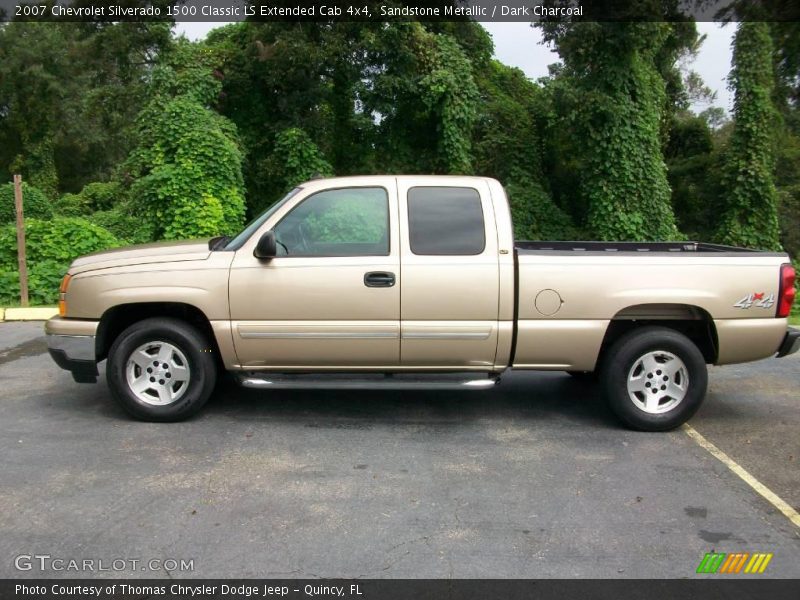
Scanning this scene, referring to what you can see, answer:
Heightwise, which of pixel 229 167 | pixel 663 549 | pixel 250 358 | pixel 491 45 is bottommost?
pixel 663 549

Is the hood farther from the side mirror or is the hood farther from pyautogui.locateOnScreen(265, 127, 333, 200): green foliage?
pyautogui.locateOnScreen(265, 127, 333, 200): green foliage

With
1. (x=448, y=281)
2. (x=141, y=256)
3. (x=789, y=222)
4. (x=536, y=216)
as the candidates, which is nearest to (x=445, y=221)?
(x=448, y=281)

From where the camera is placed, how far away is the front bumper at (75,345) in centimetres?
573

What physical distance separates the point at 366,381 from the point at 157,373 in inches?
63.3

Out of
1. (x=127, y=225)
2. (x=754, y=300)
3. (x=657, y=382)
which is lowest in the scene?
(x=657, y=382)

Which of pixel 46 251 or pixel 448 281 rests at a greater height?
pixel 46 251

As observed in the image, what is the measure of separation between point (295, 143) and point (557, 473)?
41.2 ft

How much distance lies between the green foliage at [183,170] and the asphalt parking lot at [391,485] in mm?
8103

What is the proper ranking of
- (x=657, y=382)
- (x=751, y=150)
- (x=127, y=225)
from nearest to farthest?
(x=657, y=382) → (x=127, y=225) → (x=751, y=150)

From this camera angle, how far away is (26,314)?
10992 mm

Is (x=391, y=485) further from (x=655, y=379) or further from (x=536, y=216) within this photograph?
(x=536, y=216)
